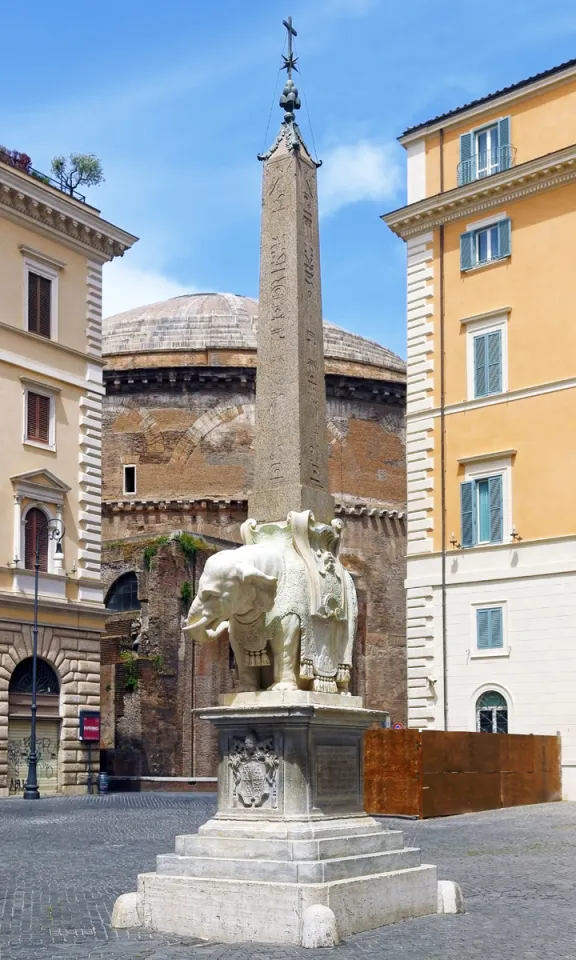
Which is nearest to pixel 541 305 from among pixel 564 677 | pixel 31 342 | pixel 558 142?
pixel 558 142

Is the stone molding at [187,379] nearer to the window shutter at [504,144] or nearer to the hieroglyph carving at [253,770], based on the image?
the window shutter at [504,144]

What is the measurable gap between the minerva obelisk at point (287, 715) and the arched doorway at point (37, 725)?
16.9 m

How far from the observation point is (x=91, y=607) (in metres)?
26.9

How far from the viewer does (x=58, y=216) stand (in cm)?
2723

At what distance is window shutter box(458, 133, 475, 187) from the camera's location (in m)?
24.2

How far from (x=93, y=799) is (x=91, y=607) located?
4.29 meters

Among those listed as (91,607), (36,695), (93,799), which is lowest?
(93,799)

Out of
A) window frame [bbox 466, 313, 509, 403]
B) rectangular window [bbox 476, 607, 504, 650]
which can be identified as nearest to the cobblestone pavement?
rectangular window [bbox 476, 607, 504, 650]

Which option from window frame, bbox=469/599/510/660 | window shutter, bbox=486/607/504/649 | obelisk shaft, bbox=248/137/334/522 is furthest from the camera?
window shutter, bbox=486/607/504/649

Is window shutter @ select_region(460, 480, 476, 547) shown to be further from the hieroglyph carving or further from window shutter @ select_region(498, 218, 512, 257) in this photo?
the hieroglyph carving

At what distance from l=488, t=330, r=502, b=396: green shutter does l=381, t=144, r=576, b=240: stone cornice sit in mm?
2455

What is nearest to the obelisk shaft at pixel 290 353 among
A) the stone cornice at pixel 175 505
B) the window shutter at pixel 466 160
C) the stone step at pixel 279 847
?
the stone step at pixel 279 847

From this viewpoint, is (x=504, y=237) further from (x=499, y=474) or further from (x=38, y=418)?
(x=38, y=418)

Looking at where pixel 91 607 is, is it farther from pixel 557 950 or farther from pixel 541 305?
pixel 557 950
